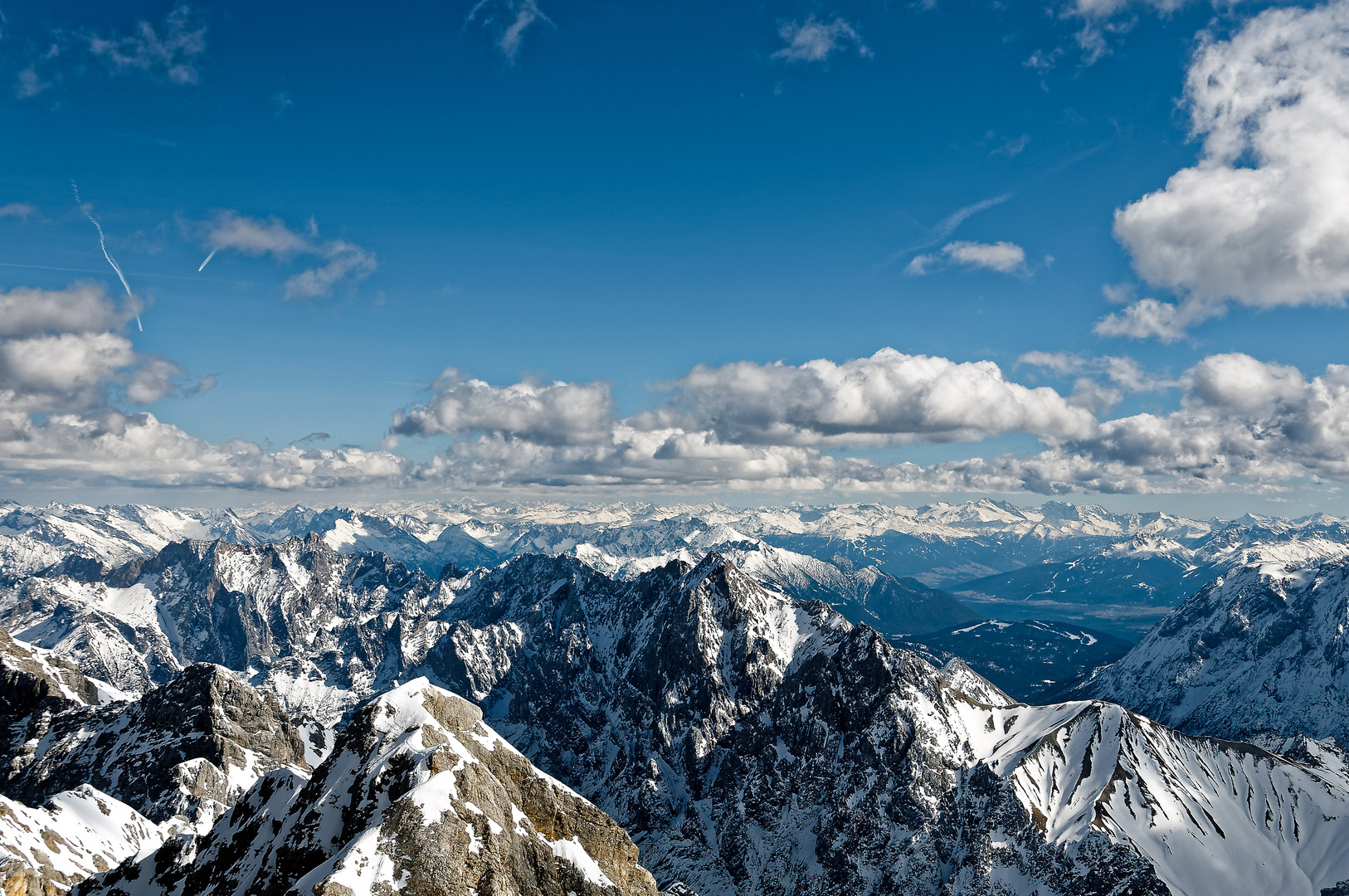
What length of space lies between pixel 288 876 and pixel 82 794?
147 meters

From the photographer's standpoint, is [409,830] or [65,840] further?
[65,840]

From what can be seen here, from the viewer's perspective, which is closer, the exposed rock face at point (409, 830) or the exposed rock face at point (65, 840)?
the exposed rock face at point (409, 830)

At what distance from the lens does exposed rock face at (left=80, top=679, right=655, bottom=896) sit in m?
81.9

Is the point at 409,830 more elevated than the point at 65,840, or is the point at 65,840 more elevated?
the point at 409,830

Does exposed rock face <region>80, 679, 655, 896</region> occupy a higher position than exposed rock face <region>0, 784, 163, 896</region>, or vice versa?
exposed rock face <region>80, 679, 655, 896</region>

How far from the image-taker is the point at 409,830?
83.6 m

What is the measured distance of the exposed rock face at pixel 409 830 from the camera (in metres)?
81.9

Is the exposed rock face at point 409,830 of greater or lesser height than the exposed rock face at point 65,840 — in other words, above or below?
above

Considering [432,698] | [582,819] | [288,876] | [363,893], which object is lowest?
[582,819]

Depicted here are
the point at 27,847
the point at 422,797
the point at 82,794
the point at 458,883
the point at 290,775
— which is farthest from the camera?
the point at 82,794

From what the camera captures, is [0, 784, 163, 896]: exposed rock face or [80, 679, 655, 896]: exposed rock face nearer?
[80, 679, 655, 896]: exposed rock face

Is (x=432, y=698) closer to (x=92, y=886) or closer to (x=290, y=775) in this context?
(x=290, y=775)

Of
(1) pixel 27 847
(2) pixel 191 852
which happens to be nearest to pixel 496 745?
(2) pixel 191 852

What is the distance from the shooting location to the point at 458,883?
82.1 meters
